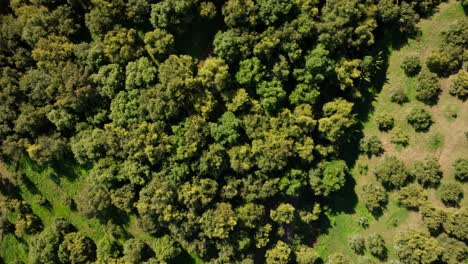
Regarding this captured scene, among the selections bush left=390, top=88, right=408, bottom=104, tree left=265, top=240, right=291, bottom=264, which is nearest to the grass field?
bush left=390, top=88, right=408, bottom=104

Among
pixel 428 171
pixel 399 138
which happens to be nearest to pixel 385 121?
pixel 399 138

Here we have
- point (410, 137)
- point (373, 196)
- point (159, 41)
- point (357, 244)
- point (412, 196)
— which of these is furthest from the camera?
point (357, 244)

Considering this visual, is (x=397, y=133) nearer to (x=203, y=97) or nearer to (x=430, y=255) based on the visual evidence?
(x=430, y=255)

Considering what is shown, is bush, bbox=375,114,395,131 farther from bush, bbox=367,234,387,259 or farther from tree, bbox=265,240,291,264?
tree, bbox=265,240,291,264

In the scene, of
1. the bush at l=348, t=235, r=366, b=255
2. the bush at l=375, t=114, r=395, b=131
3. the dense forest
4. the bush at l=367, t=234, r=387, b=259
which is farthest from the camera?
the bush at l=348, t=235, r=366, b=255

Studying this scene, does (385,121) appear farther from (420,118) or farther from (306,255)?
(306,255)

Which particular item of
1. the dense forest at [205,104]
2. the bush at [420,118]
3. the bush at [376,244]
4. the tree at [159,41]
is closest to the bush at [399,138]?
the bush at [420,118]
